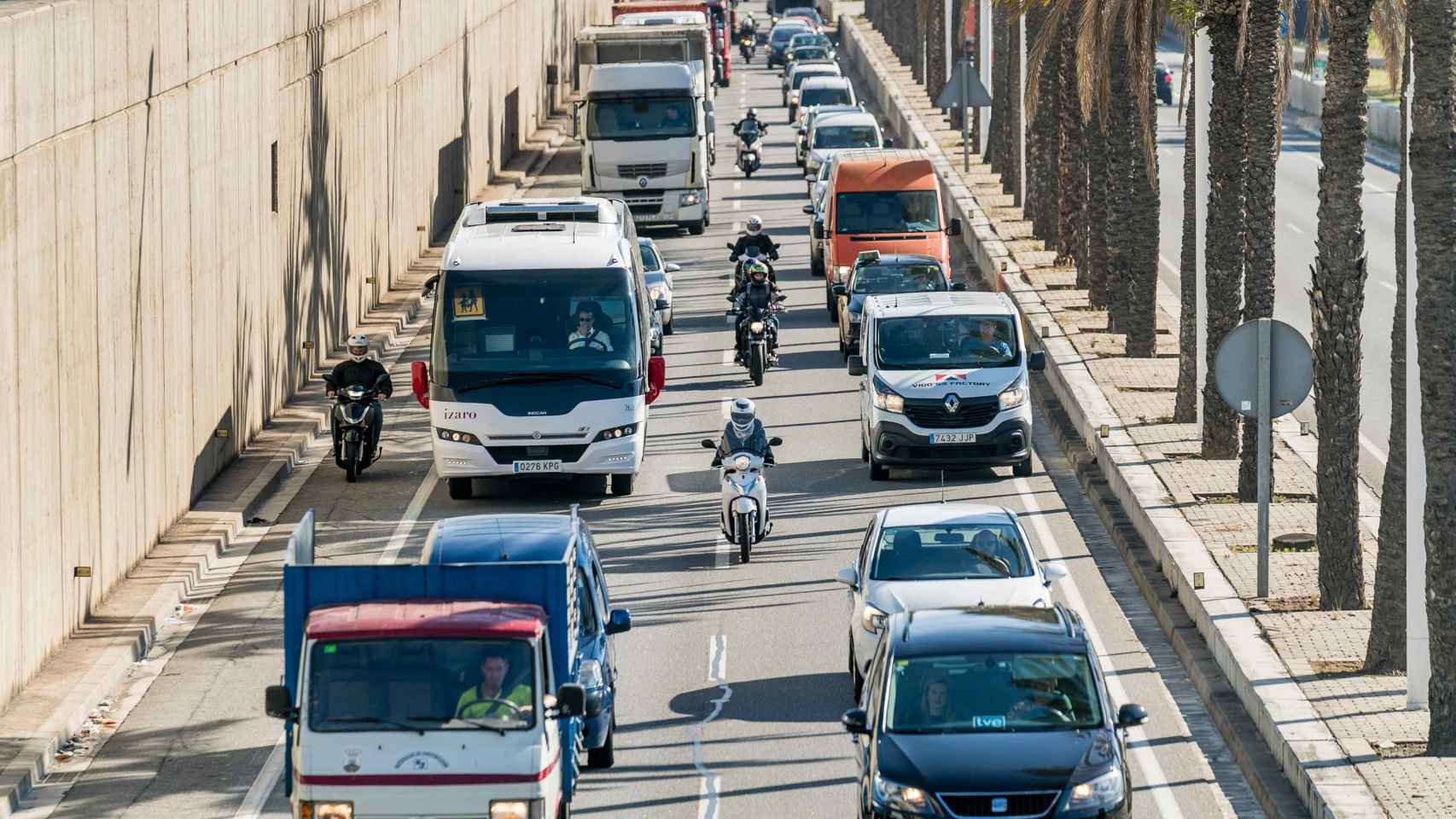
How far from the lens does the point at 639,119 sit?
161ft

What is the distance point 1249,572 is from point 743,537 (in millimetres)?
4506

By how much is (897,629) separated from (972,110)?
188 feet

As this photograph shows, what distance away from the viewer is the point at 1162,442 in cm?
2725

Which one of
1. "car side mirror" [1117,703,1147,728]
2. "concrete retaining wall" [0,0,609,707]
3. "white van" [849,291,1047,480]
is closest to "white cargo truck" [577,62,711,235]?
"concrete retaining wall" [0,0,609,707]

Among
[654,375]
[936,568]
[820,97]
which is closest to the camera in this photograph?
[936,568]

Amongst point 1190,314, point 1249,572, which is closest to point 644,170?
point 1190,314

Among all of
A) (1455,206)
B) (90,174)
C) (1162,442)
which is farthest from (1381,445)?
(90,174)

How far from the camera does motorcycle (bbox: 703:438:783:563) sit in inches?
891

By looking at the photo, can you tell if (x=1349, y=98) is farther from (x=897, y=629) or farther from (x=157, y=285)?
(x=157, y=285)

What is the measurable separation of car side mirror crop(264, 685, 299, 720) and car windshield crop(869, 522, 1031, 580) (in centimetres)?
597

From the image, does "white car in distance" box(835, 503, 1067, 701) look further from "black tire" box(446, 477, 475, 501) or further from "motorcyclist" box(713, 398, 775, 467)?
"black tire" box(446, 477, 475, 501)

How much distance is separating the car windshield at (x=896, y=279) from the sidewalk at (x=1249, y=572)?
1.66 meters

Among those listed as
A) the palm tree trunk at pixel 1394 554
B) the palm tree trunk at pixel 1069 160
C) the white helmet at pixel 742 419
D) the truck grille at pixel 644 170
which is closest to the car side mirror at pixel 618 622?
the palm tree trunk at pixel 1394 554

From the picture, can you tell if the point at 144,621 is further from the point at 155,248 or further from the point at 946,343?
the point at 946,343
